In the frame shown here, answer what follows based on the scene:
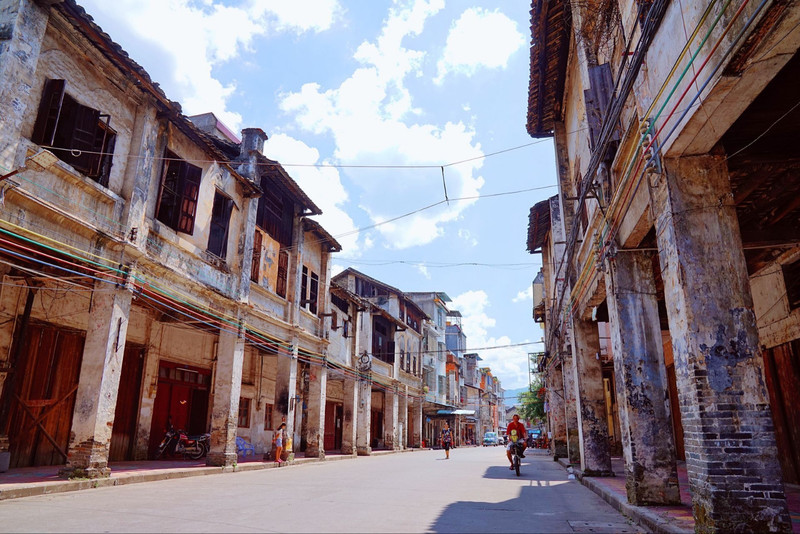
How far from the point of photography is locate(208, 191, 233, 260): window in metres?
15.3

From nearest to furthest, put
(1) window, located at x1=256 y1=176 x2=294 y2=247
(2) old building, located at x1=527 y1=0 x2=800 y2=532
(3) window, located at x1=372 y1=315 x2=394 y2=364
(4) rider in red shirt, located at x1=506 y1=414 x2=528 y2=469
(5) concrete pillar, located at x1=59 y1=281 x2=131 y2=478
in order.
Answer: (2) old building, located at x1=527 y1=0 x2=800 y2=532 → (5) concrete pillar, located at x1=59 y1=281 x2=131 y2=478 → (4) rider in red shirt, located at x1=506 y1=414 x2=528 y2=469 → (1) window, located at x1=256 y1=176 x2=294 y2=247 → (3) window, located at x1=372 y1=315 x2=394 y2=364

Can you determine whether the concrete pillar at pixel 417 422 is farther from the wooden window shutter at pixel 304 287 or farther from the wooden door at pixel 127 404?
the wooden door at pixel 127 404

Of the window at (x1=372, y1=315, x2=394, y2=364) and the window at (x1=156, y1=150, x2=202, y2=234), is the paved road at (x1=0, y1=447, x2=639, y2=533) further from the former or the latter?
the window at (x1=372, y1=315, x2=394, y2=364)

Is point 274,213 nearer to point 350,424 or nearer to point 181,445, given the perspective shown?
point 181,445

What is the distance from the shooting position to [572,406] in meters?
17.1

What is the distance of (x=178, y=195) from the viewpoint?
13.5 metres

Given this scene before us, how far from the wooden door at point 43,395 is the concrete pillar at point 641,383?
12.1 meters

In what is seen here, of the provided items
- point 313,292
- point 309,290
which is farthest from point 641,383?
point 313,292

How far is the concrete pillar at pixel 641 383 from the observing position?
24.5ft

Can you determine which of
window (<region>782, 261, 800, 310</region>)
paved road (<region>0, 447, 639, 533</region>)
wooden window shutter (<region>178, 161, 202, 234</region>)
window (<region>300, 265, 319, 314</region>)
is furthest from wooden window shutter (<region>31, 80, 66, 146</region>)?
window (<region>782, 261, 800, 310</region>)

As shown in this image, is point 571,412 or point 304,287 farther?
point 304,287

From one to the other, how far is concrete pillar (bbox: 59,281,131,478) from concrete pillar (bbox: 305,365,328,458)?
10845 mm

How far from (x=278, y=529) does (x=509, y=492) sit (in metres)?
5.72

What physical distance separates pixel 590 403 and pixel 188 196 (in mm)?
11308
